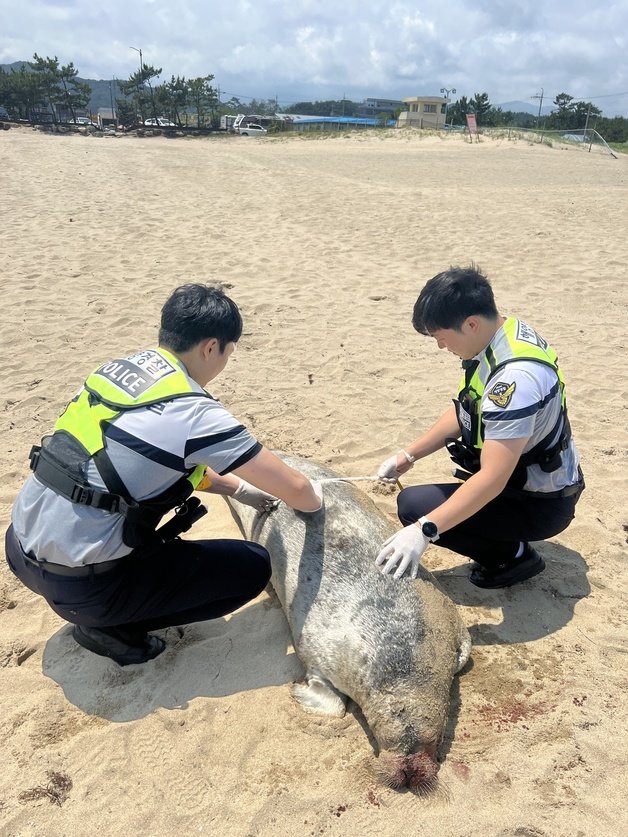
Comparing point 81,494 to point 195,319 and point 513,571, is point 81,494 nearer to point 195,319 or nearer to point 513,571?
point 195,319

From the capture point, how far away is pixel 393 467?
148 inches

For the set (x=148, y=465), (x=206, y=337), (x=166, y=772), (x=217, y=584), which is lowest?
(x=166, y=772)

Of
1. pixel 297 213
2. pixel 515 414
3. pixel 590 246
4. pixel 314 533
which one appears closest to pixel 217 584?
pixel 314 533

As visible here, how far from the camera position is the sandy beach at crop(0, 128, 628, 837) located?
2500mm

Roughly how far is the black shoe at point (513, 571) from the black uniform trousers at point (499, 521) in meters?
0.04

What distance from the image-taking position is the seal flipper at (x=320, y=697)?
9.33ft

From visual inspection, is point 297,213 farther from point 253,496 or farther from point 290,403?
point 253,496

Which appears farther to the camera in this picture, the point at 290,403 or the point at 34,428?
the point at 290,403

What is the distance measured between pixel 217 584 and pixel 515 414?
1686 mm

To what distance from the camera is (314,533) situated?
3186mm

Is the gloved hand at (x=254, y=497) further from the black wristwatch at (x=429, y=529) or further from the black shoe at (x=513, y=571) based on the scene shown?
the black shoe at (x=513, y=571)

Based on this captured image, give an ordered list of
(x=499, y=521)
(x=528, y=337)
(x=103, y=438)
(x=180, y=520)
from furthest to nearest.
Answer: (x=499, y=521) → (x=528, y=337) → (x=180, y=520) → (x=103, y=438)

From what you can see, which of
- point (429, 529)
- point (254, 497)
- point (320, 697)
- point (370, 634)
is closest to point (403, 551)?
point (429, 529)

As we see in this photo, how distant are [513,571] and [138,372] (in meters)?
2.42
